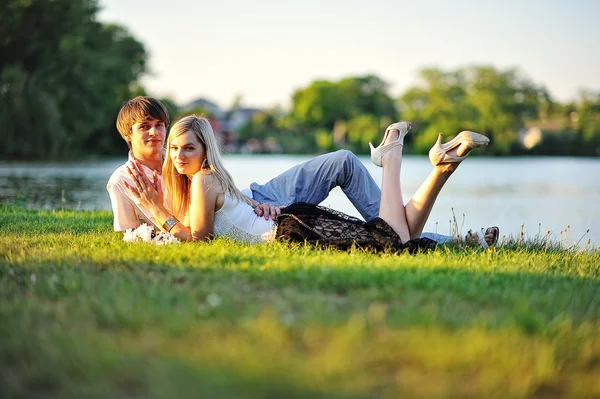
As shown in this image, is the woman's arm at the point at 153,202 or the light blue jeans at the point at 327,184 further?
the light blue jeans at the point at 327,184

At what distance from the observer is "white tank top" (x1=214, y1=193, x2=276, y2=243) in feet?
17.3

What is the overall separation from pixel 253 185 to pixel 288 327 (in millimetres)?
3381

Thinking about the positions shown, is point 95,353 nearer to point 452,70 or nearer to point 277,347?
point 277,347

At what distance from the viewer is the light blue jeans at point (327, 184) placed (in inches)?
225

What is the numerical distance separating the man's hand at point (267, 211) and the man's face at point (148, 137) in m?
1.06

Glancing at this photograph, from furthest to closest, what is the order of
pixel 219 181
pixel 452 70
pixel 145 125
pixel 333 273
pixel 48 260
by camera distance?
pixel 452 70 < pixel 145 125 < pixel 219 181 < pixel 48 260 < pixel 333 273

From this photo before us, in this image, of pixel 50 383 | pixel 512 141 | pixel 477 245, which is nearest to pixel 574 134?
pixel 512 141

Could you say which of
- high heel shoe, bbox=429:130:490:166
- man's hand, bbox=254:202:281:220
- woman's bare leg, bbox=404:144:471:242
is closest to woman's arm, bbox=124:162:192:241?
man's hand, bbox=254:202:281:220

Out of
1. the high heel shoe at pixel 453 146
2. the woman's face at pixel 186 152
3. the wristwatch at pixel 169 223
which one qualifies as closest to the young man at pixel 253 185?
the wristwatch at pixel 169 223

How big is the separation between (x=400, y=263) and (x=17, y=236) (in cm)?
345

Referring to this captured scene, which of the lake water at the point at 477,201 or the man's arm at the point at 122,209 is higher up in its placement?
the man's arm at the point at 122,209

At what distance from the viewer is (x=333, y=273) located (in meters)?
3.73

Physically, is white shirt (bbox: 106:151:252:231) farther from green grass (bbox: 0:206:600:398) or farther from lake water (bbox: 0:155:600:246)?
lake water (bbox: 0:155:600:246)

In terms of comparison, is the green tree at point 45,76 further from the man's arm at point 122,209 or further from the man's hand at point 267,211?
the man's hand at point 267,211
